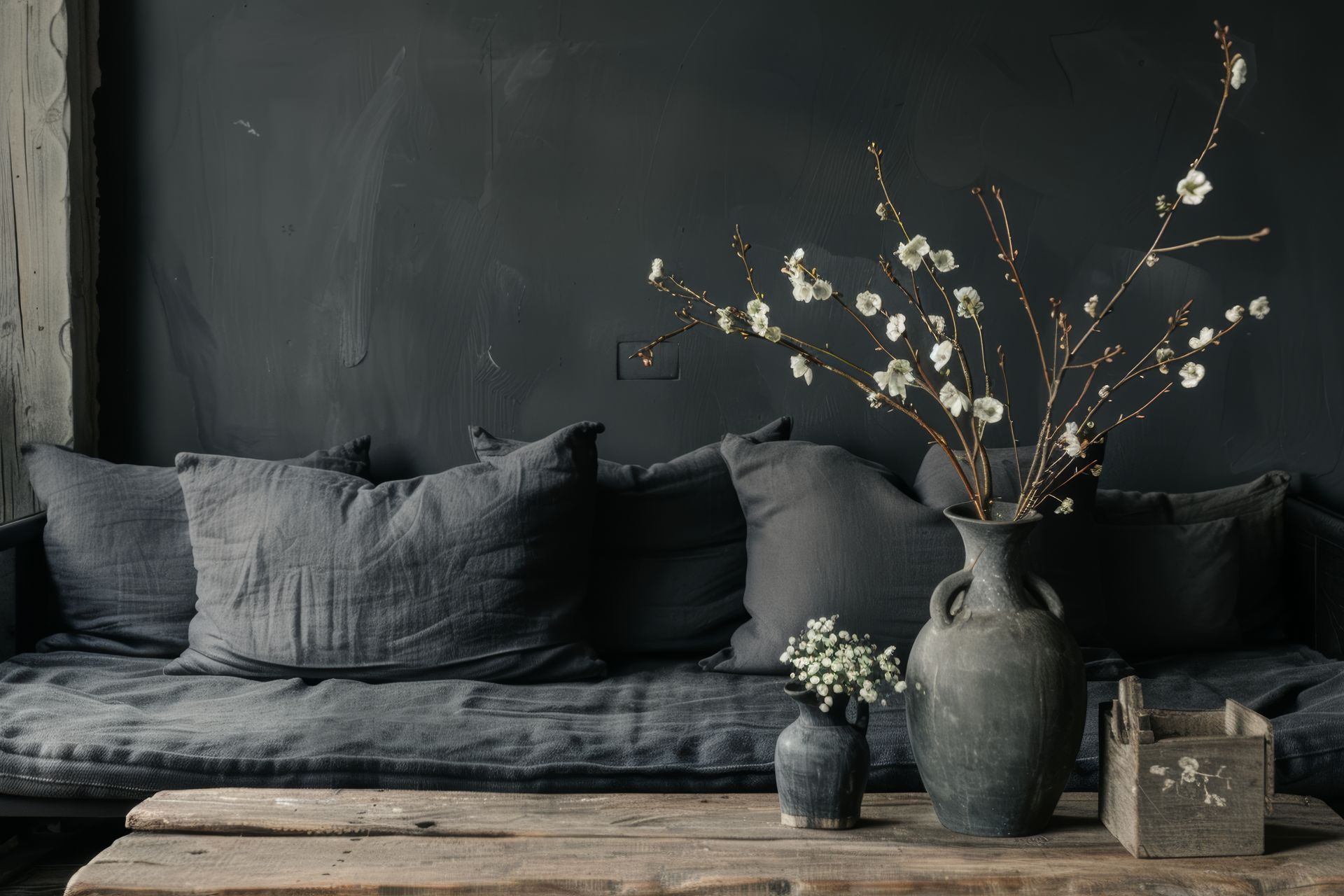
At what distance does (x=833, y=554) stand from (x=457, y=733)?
78cm

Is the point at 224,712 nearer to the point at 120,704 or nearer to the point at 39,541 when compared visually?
the point at 120,704

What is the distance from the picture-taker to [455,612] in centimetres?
221

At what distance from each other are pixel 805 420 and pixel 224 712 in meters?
1.39

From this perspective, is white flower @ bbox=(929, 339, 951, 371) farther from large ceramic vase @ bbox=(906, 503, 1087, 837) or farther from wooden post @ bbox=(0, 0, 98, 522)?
wooden post @ bbox=(0, 0, 98, 522)

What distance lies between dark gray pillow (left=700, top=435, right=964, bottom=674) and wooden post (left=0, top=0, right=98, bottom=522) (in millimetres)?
1568

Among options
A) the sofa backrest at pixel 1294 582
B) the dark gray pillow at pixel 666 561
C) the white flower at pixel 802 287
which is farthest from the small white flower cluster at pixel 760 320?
the sofa backrest at pixel 1294 582

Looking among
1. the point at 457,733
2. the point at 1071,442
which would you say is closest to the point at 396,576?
the point at 457,733

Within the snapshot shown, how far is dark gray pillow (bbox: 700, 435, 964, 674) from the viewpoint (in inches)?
86.3

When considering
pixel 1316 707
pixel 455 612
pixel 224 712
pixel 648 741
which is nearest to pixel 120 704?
pixel 224 712

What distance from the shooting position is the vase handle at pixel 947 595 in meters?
1.40

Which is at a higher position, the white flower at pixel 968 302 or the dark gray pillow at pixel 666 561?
the white flower at pixel 968 302

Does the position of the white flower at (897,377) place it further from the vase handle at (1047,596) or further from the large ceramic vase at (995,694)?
the vase handle at (1047,596)

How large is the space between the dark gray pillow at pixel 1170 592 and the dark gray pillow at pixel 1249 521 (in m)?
0.08

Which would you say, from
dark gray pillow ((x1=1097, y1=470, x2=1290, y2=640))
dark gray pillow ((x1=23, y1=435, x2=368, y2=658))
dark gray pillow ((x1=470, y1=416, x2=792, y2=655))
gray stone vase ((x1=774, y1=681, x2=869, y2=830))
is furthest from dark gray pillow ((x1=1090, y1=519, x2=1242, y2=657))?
dark gray pillow ((x1=23, y1=435, x2=368, y2=658))
